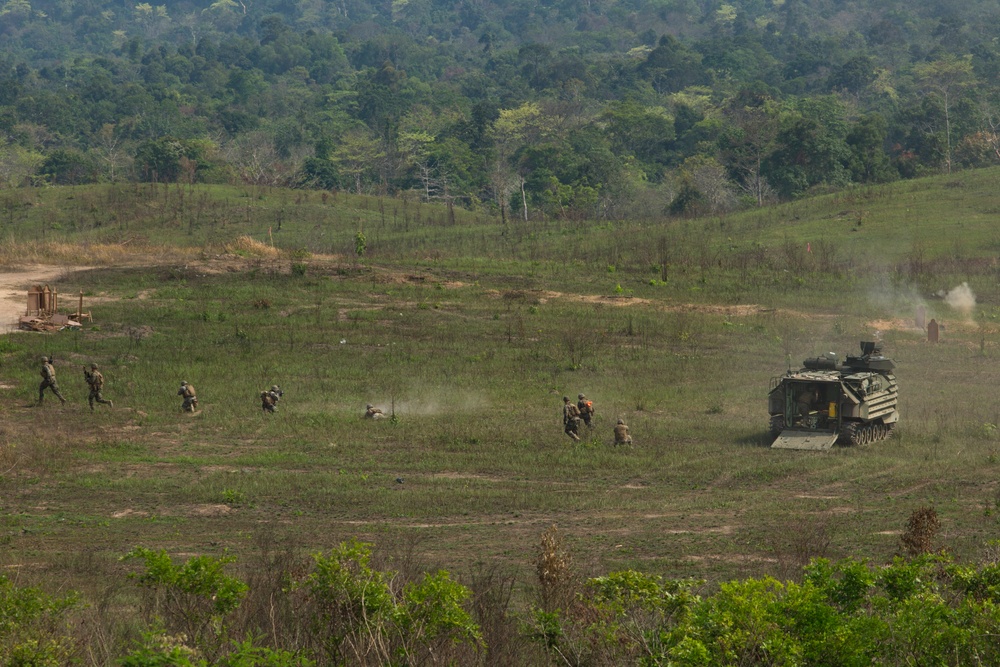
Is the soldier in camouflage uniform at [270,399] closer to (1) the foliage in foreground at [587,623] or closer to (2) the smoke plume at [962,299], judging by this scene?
(1) the foliage in foreground at [587,623]

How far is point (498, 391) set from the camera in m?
33.4

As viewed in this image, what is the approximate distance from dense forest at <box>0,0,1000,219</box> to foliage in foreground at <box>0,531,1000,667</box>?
61.9 metres

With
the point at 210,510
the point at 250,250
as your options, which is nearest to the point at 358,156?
the point at 250,250

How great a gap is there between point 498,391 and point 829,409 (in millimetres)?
9191

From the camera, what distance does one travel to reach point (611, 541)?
20391mm

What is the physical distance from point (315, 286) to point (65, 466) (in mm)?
19651

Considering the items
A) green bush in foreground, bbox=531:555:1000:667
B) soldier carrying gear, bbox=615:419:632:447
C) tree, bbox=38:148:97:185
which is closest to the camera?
green bush in foreground, bbox=531:555:1000:667

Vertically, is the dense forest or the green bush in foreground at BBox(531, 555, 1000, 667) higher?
the dense forest

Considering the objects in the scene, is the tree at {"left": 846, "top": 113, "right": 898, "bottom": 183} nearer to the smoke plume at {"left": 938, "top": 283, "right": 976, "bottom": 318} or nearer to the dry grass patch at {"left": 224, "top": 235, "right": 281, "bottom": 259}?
the smoke plume at {"left": 938, "top": 283, "right": 976, "bottom": 318}

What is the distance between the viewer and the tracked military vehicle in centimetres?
2762

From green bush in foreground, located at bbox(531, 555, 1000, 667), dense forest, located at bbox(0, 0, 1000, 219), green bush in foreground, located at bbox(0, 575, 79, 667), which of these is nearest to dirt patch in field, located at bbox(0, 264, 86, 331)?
green bush in foreground, located at bbox(0, 575, 79, 667)

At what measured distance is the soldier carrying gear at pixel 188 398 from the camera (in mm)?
30125

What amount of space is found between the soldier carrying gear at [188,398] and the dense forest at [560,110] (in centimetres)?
4701

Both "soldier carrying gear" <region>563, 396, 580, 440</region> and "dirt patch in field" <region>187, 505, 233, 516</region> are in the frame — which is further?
"soldier carrying gear" <region>563, 396, 580, 440</region>
